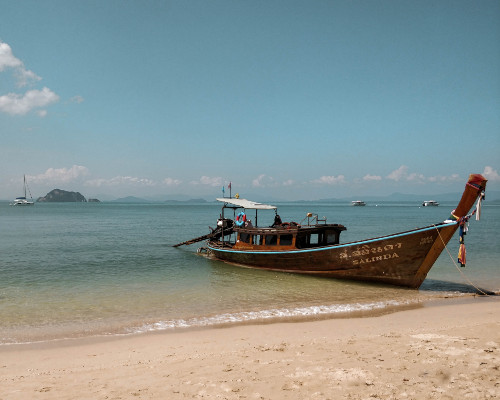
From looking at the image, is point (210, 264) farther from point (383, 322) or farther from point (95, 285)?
point (383, 322)

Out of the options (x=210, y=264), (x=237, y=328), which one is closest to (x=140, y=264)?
(x=210, y=264)

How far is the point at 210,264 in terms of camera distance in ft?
76.8

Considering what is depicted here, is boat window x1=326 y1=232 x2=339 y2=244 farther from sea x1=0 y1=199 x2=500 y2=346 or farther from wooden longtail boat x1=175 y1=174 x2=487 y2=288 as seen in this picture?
sea x1=0 y1=199 x2=500 y2=346

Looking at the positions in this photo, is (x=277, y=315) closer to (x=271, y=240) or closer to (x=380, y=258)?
(x=380, y=258)

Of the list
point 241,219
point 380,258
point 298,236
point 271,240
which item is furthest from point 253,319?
point 241,219

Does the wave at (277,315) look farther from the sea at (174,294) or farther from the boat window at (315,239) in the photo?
the boat window at (315,239)

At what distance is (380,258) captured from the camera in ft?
52.5

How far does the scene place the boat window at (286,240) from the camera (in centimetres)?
1936

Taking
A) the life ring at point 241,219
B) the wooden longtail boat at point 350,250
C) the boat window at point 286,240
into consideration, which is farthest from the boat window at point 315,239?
the life ring at point 241,219

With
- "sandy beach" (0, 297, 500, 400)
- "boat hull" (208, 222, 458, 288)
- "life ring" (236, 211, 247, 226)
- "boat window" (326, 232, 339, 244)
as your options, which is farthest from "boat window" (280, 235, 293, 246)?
"sandy beach" (0, 297, 500, 400)

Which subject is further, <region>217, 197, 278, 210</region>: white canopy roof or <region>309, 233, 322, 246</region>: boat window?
<region>217, 197, 278, 210</region>: white canopy roof

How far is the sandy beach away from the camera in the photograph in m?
5.81

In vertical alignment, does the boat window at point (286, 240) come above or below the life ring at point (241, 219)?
below

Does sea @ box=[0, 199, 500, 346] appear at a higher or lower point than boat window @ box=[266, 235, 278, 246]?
lower
